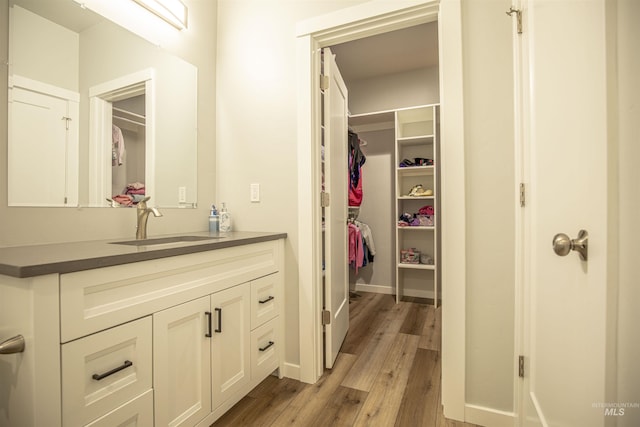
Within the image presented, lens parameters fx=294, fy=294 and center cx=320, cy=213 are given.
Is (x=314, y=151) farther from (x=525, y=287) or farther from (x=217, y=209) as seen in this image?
(x=525, y=287)

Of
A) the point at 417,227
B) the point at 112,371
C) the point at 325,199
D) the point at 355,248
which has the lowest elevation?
the point at 112,371

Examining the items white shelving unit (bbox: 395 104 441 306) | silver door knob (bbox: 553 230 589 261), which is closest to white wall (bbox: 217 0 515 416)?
silver door knob (bbox: 553 230 589 261)

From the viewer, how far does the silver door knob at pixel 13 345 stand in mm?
721

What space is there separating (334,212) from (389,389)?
1.10 meters

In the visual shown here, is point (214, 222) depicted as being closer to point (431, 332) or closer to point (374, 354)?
point (374, 354)

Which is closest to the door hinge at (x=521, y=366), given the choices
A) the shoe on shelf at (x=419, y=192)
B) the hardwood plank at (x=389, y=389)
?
the hardwood plank at (x=389, y=389)

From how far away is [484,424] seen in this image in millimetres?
1376

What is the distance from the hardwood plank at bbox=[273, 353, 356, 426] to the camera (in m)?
1.41

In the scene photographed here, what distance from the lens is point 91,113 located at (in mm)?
1349

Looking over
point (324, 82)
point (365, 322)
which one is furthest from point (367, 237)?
point (324, 82)

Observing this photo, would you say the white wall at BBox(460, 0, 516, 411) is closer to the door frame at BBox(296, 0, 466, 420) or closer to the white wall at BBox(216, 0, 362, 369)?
the door frame at BBox(296, 0, 466, 420)

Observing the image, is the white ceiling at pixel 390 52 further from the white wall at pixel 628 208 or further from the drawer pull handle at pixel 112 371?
the drawer pull handle at pixel 112 371

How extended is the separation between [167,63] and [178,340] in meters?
1.52

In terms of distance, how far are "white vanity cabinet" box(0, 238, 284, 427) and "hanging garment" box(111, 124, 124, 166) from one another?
0.72 meters
